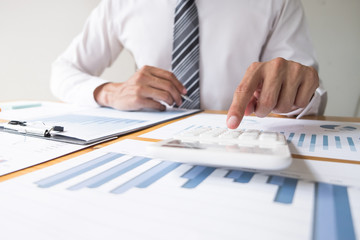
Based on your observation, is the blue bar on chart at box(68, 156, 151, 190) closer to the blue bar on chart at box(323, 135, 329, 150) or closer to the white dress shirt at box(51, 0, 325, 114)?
the blue bar on chart at box(323, 135, 329, 150)

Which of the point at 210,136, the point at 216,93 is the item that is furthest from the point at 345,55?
the point at 210,136

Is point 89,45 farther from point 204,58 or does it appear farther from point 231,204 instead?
point 231,204

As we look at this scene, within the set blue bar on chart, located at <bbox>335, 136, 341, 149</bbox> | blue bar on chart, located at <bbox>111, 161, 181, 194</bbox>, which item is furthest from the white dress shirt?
blue bar on chart, located at <bbox>111, 161, 181, 194</bbox>

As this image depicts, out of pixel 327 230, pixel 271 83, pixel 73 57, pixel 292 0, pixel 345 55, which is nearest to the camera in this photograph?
pixel 327 230

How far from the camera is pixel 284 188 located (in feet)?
0.63

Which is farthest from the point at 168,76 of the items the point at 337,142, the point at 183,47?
the point at 337,142

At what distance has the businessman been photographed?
61cm

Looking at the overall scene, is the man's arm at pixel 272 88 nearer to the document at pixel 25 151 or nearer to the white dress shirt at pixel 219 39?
the document at pixel 25 151

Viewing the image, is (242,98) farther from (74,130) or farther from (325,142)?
(74,130)

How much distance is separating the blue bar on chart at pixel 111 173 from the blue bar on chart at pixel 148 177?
0.02 metres

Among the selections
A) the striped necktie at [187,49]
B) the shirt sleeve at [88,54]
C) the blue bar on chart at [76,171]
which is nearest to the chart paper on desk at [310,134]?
the blue bar on chart at [76,171]

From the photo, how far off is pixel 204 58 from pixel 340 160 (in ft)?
1.89

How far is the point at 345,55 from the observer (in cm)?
138

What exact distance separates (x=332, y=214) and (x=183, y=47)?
0.62 metres
